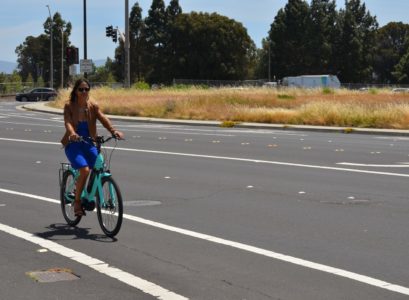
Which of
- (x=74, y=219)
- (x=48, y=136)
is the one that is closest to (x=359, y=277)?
(x=74, y=219)

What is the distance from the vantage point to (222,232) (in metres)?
8.23

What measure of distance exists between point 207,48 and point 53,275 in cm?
8685

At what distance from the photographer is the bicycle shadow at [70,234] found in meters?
7.91

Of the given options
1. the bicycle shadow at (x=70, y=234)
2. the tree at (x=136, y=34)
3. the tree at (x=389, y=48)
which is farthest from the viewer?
the tree at (x=389, y=48)

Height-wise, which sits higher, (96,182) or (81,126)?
(81,126)

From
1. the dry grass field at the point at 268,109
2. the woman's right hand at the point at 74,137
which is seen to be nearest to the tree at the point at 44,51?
the dry grass field at the point at 268,109

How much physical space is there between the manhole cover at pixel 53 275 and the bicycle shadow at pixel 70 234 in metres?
1.29

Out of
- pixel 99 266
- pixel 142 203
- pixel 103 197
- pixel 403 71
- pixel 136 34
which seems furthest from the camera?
pixel 403 71

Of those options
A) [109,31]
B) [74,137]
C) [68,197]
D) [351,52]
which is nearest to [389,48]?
[351,52]

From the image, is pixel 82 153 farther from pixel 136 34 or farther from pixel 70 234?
pixel 136 34

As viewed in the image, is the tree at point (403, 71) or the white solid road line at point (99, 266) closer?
the white solid road line at point (99, 266)

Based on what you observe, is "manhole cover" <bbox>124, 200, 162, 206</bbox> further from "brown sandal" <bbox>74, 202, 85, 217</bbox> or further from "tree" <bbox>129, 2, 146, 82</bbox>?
"tree" <bbox>129, 2, 146, 82</bbox>

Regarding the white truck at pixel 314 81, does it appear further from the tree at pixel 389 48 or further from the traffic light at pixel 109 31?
the tree at pixel 389 48

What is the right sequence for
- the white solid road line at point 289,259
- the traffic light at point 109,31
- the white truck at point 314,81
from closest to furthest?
1. the white solid road line at point 289,259
2. the traffic light at point 109,31
3. the white truck at point 314,81
